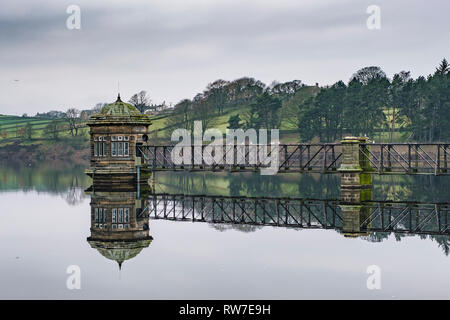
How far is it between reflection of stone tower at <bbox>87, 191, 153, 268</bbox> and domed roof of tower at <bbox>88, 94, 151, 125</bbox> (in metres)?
8.44

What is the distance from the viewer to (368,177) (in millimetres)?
47156

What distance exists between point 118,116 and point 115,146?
2394 mm

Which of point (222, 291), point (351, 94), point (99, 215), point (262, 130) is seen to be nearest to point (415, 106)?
point (351, 94)

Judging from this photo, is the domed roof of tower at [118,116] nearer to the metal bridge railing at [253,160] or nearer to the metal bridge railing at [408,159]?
the metal bridge railing at [253,160]

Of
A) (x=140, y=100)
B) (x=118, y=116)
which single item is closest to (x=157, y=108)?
(x=140, y=100)

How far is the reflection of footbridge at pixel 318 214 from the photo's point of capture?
105ft

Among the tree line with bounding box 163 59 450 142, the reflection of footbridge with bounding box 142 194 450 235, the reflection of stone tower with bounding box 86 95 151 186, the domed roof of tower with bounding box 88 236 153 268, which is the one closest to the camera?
the domed roof of tower with bounding box 88 236 153 268

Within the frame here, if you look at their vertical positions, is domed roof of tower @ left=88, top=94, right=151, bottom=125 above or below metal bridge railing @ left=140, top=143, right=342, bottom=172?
above

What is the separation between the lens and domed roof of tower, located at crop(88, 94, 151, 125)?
53812 mm

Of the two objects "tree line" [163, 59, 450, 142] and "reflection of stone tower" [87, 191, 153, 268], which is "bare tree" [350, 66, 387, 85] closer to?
"tree line" [163, 59, 450, 142]

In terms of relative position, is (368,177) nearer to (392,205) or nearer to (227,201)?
(392,205)

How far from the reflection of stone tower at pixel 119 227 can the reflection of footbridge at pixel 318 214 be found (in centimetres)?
131

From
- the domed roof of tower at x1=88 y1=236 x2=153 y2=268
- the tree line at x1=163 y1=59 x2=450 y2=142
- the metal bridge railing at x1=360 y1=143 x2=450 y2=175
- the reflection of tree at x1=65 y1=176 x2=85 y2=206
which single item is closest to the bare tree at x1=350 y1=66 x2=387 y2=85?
the tree line at x1=163 y1=59 x2=450 y2=142
